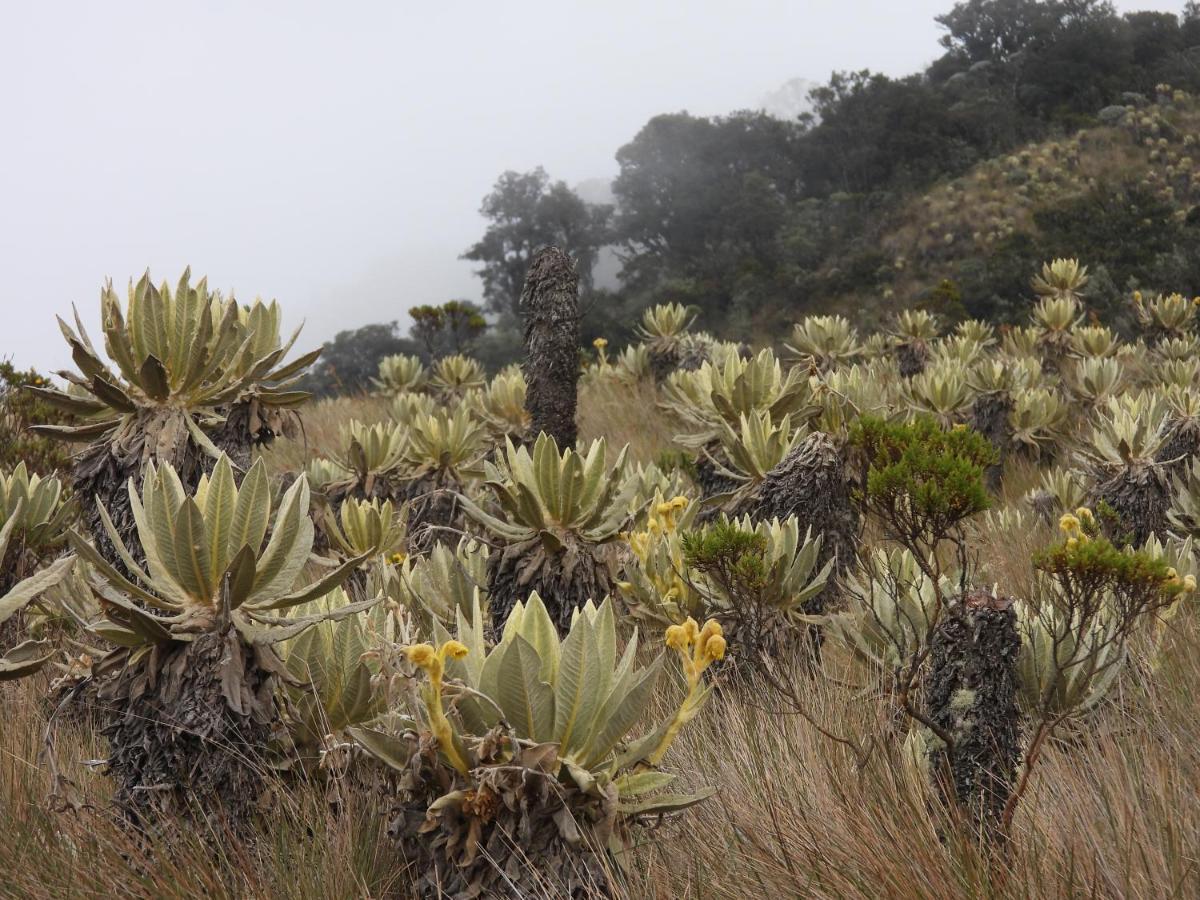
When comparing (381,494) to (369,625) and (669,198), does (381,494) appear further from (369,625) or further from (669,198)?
(669,198)

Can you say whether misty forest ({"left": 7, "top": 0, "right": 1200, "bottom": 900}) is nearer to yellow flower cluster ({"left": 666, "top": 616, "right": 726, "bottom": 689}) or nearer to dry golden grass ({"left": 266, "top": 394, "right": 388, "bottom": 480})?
yellow flower cluster ({"left": 666, "top": 616, "right": 726, "bottom": 689})

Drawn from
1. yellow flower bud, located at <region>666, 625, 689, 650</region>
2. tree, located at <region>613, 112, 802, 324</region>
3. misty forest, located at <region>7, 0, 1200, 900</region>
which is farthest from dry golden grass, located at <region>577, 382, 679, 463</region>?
tree, located at <region>613, 112, 802, 324</region>

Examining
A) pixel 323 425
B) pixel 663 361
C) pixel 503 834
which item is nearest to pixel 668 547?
pixel 503 834

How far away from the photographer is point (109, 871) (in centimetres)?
205

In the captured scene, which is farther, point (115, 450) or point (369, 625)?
point (115, 450)

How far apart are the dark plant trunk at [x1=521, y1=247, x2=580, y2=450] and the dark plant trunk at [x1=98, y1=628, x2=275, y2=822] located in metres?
4.34

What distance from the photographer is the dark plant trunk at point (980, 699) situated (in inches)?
95.0

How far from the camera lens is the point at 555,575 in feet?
12.9

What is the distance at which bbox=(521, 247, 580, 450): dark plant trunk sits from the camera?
6512 millimetres

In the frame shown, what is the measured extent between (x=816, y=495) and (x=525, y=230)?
4264 centimetres

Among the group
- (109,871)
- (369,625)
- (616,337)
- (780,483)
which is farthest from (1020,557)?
(616,337)

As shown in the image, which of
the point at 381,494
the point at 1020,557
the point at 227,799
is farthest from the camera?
the point at 381,494

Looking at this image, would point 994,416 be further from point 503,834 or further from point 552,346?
point 503,834

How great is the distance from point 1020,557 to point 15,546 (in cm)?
514
